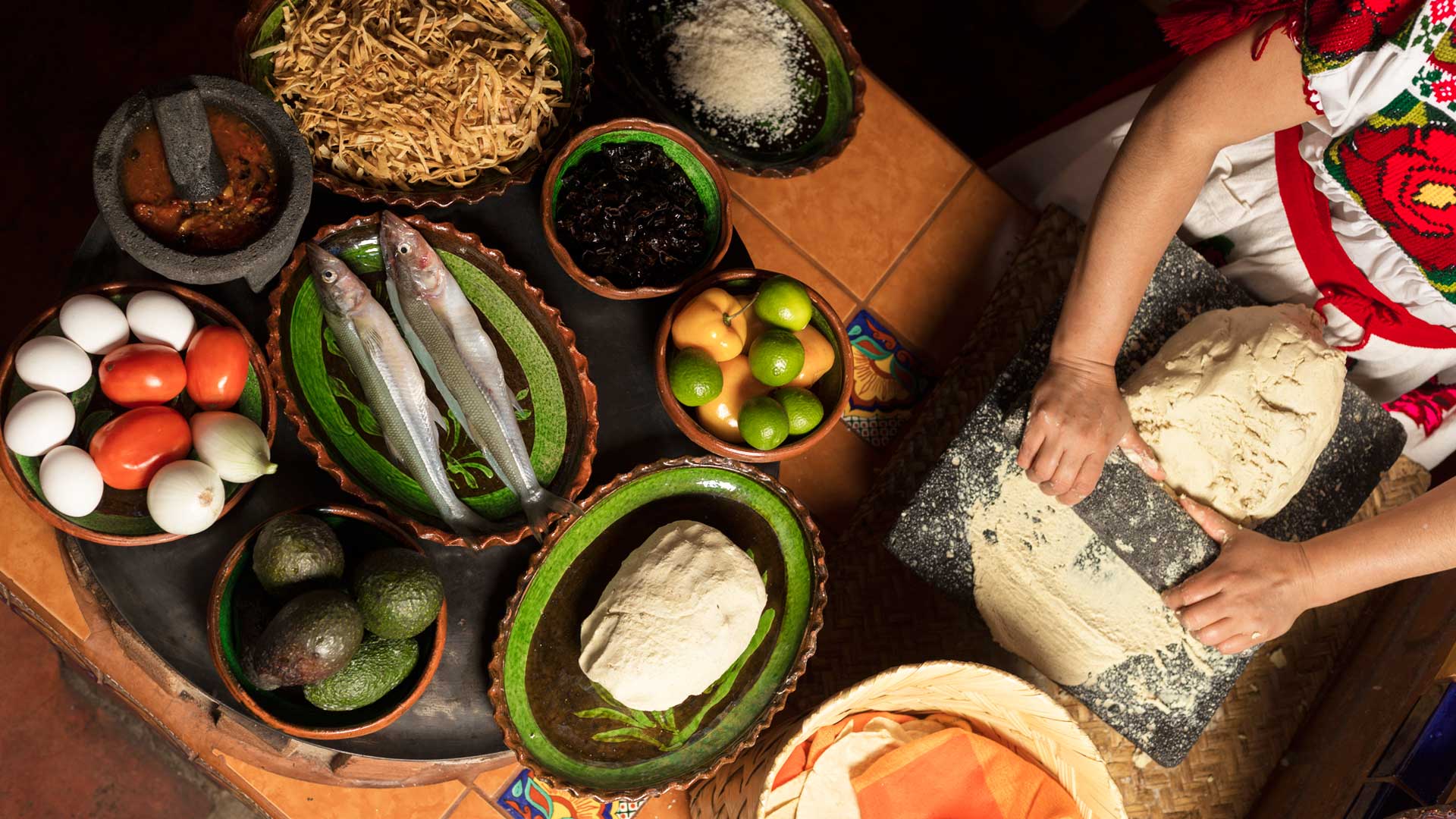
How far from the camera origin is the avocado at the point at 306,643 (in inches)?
45.8

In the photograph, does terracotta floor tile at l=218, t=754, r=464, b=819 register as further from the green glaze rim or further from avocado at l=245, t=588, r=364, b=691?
the green glaze rim

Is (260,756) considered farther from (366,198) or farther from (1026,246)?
(1026,246)

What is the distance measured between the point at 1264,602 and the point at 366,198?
160cm

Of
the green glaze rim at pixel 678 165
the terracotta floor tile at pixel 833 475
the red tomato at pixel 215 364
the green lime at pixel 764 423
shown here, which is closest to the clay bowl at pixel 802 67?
the green glaze rim at pixel 678 165

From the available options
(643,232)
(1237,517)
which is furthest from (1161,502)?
(643,232)

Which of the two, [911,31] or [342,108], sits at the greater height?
[342,108]

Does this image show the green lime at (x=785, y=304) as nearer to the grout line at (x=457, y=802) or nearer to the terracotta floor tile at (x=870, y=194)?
the terracotta floor tile at (x=870, y=194)

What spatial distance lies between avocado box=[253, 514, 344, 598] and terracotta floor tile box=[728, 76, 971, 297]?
1029 mm

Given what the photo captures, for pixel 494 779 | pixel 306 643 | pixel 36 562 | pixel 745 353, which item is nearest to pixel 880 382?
pixel 745 353

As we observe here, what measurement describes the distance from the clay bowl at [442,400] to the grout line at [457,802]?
0.58 metres

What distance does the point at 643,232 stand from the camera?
1.45m

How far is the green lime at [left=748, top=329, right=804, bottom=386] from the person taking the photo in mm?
1414

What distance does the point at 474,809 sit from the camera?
1670mm

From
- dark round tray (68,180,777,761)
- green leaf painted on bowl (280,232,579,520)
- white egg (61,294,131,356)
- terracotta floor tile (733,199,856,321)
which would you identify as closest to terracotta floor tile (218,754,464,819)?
dark round tray (68,180,777,761)
